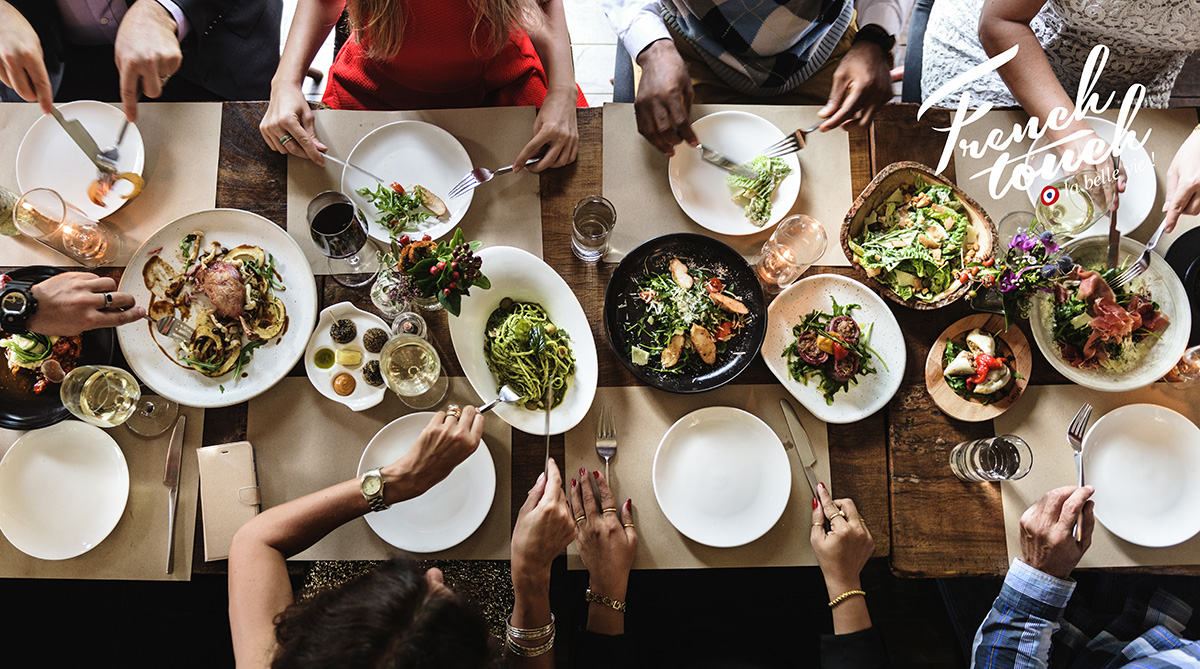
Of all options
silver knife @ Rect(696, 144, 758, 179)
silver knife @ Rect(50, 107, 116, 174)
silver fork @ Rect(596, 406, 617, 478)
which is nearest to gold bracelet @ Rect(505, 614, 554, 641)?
silver fork @ Rect(596, 406, 617, 478)

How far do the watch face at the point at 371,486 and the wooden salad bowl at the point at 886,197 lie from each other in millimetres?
1424

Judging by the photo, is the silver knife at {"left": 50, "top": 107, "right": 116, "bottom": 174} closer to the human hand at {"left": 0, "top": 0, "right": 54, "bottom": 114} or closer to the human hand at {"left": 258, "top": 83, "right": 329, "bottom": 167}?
the human hand at {"left": 0, "top": 0, "right": 54, "bottom": 114}

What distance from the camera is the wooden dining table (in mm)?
1596

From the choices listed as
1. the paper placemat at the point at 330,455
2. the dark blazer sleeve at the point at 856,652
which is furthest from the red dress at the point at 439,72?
the dark blazer sleeve at the point at 856,652

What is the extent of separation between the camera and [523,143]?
177 cm

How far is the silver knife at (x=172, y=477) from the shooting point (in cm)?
152

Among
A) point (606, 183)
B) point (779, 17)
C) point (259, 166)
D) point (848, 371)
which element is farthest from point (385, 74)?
→ point (848, 371)

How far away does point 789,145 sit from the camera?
1741mm

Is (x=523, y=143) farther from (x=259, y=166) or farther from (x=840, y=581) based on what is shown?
(x=840, y=581)

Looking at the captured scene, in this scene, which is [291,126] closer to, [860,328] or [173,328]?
[173,328]

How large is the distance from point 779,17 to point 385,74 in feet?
4.52

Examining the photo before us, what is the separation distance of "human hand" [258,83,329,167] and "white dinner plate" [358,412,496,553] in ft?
2.73

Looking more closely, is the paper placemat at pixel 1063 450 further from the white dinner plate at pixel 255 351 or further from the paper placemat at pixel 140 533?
the paper placemat at pixel 140 533

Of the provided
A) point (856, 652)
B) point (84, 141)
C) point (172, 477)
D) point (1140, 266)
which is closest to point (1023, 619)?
point (856, 652)
